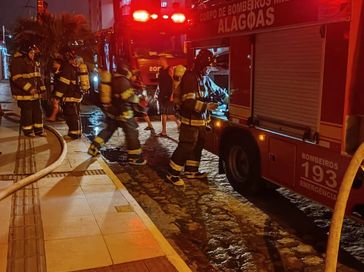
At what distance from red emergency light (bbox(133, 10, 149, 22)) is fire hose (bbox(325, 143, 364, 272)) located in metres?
10.1

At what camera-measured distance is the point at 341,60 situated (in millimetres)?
Answer: 3938

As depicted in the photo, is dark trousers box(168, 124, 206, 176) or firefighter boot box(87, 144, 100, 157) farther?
firefighter boot box(87, 144, 100, 157)

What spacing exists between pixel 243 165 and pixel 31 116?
15.0 ft

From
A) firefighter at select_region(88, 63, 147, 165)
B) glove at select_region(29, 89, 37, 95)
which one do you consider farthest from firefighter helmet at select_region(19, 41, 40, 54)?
firefighter at select_region(88, 63, 147, 165)

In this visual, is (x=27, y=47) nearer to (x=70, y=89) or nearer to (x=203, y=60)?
(x=70, y=89)

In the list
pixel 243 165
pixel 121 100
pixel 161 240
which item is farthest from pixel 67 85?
pixel 161 240

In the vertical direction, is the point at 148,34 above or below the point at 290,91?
above

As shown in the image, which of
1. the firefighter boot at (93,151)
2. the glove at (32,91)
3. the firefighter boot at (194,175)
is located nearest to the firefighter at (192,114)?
the firefighter boot at (194,175)

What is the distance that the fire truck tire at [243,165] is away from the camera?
5559 millimetres

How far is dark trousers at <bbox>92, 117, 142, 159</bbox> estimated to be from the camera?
7047 mm

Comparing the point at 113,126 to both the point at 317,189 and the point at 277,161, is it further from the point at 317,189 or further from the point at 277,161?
the point at 317,189

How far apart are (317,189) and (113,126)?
3.80 m

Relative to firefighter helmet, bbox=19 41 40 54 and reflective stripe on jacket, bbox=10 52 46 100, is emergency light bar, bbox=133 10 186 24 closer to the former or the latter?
firefighter helmet, bbox=19 41 40 54

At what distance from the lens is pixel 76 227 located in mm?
4355
